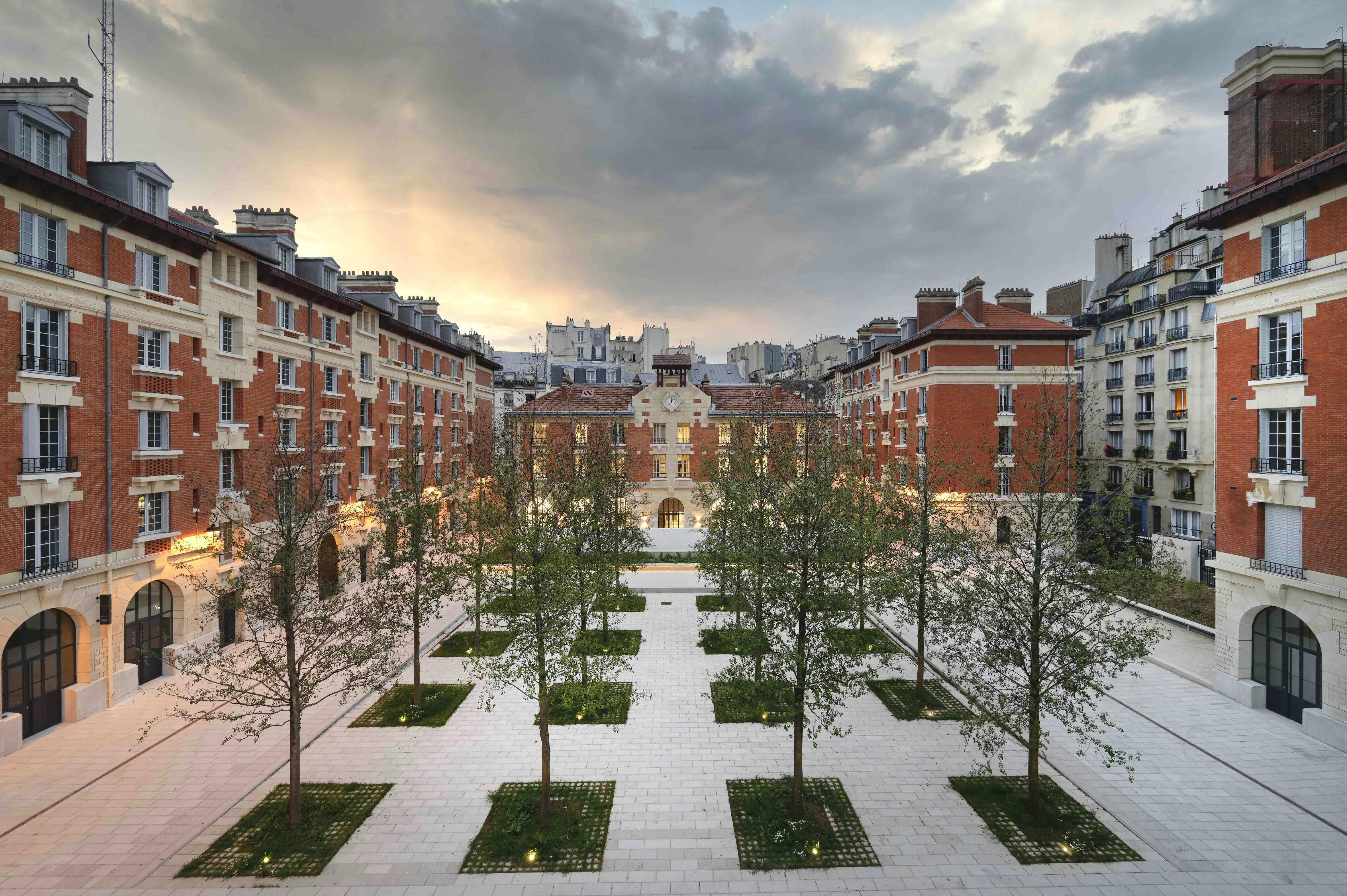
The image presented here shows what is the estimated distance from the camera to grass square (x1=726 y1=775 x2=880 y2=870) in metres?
11.9

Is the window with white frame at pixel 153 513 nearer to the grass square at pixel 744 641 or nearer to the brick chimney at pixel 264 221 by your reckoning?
the brick chimney at pixel 264 221

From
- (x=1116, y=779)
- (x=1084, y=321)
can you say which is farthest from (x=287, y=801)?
(x=1084, y=321)

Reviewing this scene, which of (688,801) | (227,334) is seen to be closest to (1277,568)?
(688,801)

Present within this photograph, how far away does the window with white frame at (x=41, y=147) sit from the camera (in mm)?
16678

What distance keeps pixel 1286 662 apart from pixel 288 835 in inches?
1088

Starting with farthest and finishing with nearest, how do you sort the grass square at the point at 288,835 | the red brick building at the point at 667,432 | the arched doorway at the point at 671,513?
the arched doorway at the point at 671,513, the red brick building at the point at 667,432, the grass square at the point at 288,835

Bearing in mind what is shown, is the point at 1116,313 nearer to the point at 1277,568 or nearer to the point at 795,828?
the point at 1277,568

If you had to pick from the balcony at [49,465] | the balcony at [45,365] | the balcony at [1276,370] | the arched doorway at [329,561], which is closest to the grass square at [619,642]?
the arched doorway at [329,561]

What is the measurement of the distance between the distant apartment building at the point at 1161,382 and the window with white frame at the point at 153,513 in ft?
145

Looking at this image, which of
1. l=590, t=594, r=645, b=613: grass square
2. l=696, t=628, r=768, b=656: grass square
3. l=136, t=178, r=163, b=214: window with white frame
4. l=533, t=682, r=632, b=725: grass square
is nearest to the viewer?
l=696, t=628, r=768, b=656: grass square

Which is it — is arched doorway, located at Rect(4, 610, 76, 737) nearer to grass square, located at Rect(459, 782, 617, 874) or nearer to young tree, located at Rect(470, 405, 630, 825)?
young tree, located at Rect(470, 405, 630, 825)

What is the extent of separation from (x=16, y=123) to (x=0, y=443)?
889cm

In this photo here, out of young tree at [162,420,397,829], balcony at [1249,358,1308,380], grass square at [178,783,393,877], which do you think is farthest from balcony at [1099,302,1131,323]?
grass square at [178,783,393,877]

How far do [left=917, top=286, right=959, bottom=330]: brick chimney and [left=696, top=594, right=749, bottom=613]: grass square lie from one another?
25.6 metres
